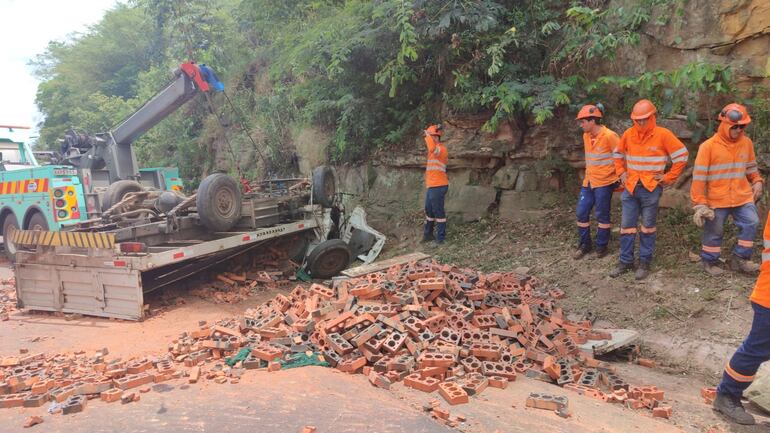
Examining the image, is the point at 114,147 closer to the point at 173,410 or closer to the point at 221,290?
the point at 221,290

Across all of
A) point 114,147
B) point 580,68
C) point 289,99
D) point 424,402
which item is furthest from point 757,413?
point 289,99

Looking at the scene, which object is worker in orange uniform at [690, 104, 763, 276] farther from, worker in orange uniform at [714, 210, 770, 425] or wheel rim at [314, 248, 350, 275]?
wheel rim at [314, 248, 350, 275]

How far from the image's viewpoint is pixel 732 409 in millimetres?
3182

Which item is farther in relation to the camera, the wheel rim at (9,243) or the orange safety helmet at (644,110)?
the wheel rim at (9,243)

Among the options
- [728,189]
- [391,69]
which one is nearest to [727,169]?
[728,189]

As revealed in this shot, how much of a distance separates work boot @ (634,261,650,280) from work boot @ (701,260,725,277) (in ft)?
1.69

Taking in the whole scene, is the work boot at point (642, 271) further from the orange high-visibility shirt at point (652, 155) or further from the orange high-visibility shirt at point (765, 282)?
the orange high-visibility shirt at point (765, 282)

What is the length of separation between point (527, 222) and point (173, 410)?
5723mm

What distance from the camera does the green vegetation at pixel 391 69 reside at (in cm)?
627

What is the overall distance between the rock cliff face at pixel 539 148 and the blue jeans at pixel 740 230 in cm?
108

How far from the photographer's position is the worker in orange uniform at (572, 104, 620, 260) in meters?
5.71

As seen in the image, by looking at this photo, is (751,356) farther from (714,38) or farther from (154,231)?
(154,231)

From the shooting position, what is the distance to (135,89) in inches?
755

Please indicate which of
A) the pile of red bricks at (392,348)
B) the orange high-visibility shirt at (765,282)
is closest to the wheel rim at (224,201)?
the pile of red bricks at (392,348)
